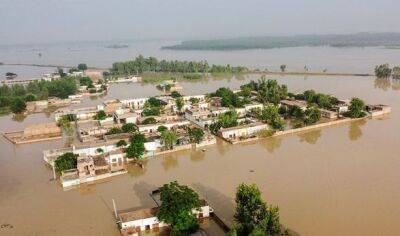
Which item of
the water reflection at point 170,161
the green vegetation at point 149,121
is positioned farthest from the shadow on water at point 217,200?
the green vegetation at point 149,121

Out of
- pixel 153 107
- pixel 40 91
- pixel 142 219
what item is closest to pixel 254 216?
pixel 142 219

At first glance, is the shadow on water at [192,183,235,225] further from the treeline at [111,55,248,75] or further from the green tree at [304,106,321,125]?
the treeline at [111,55,248,75]

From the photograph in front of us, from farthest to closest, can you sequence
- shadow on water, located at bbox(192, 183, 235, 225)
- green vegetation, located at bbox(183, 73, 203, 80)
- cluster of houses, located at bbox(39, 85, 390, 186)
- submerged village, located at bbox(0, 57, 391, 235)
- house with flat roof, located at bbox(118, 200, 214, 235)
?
green vegetation, located at bbox(183, 73, 203, 80) < cluster of houses, located at bbox(39, 85, 390, 186) < submerged village, located at bbox(0, 57, 391, 235) < shadow on water, located at bbox(192, 183, 235, 225) < house with flat roof, located at bbox(118, 200, 214, 235)

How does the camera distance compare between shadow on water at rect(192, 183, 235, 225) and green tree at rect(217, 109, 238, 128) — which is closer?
shadow on water at rect(192, 183, 235, 225)

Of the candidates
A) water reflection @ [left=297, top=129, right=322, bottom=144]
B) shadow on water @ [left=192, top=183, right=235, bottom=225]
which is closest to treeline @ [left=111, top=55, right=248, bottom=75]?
water reflection @ [left=297, top=129, right=322, bottom=144]

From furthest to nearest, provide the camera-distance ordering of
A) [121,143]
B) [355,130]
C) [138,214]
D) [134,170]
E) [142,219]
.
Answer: [355,130]
[121,143]
[134,170]
[138,214]
[142,219]

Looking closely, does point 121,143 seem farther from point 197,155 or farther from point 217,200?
point 217,200

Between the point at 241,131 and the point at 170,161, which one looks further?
the point at 241,131
